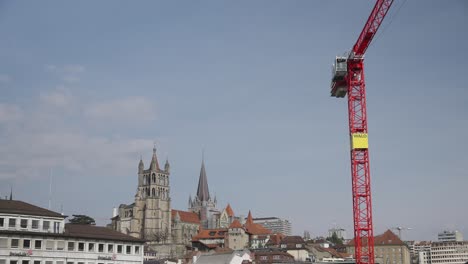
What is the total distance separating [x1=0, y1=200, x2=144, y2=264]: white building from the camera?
240ft

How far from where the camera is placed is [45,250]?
75.6m

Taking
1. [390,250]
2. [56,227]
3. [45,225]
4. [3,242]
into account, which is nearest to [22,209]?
[45,225]

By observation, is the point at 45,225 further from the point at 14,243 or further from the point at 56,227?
the point at 14,243

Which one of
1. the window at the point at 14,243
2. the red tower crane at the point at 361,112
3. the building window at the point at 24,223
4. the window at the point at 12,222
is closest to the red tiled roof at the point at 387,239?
the red tower crane at the point at 361,112

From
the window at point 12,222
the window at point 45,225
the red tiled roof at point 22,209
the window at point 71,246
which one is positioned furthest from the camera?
the window at point 71,246

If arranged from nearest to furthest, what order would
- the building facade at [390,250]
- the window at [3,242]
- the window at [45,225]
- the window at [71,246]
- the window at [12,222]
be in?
1. the window at [3,242]
2. the window at [12,222]
3. the window at [45,225]
4. the window at [71,246]
5. the building facade at [390,250]

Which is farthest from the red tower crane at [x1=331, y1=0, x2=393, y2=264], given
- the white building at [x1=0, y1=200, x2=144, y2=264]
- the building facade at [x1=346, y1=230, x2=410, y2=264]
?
the building facade at [x1=346, y1=230, x2=410, y2=264]

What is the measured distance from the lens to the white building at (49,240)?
7325cm

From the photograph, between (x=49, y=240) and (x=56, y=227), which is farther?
(x=56, y=227)

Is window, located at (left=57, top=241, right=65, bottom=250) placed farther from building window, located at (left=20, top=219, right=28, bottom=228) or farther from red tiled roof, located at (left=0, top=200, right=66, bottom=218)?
building window, located at (left=20, top=219, right=28, bottom=228)

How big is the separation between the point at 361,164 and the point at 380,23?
63.8 ft

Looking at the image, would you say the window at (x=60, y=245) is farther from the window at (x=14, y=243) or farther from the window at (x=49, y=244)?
the window at (x=14, y=243)

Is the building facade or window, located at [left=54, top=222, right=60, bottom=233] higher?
window, located at [left=54, top=222, right=60, bottom=233]

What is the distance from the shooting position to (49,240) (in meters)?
76.4
